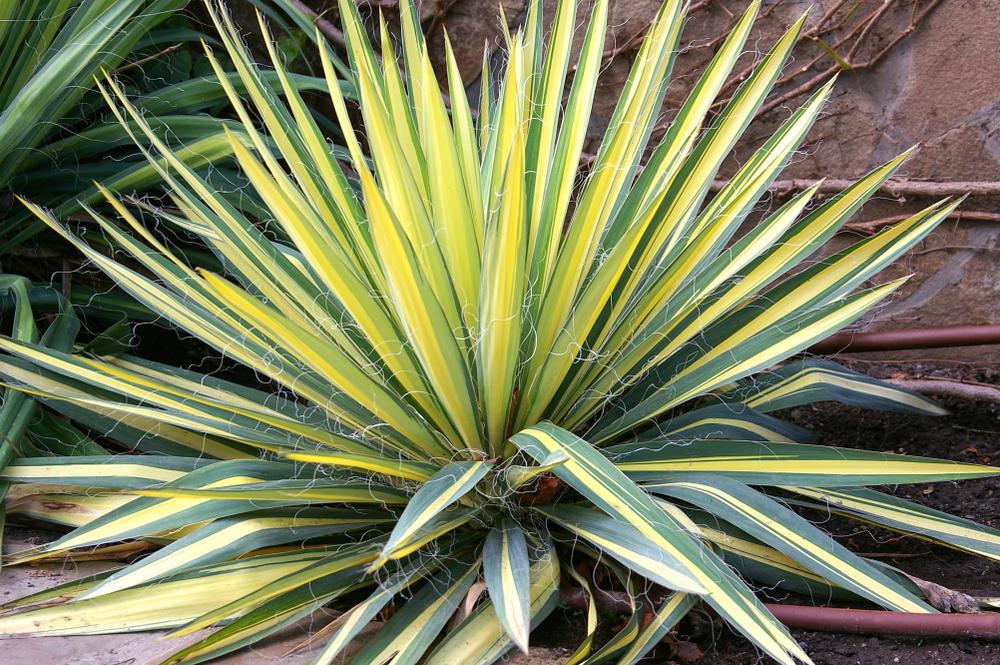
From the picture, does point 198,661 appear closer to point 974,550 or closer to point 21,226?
point 974,550

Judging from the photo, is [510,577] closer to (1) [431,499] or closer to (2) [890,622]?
(1) [431,499]

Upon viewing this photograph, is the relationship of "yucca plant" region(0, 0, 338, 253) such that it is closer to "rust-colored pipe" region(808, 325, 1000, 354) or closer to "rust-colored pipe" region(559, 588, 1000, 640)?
"rust-colored pipe" region(808, 325, 1000, 354)

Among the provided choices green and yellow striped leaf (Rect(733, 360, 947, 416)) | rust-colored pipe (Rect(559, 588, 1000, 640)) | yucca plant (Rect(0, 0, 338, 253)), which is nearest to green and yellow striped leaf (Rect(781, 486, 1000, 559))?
rust-colored pipe (Rect(559, 588, 1000, 640))

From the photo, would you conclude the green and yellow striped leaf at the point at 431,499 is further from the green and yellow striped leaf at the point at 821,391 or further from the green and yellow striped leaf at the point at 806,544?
the green and yellow striped leaf at the point at 821,391

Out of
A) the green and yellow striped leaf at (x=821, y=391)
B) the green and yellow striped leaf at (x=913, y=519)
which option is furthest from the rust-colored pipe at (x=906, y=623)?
the green and yellow striped leaf at (x=821, y=391)

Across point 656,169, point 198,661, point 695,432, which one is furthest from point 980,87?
point 198,661

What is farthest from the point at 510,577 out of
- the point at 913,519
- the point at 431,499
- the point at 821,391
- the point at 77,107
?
the point at 77,107
